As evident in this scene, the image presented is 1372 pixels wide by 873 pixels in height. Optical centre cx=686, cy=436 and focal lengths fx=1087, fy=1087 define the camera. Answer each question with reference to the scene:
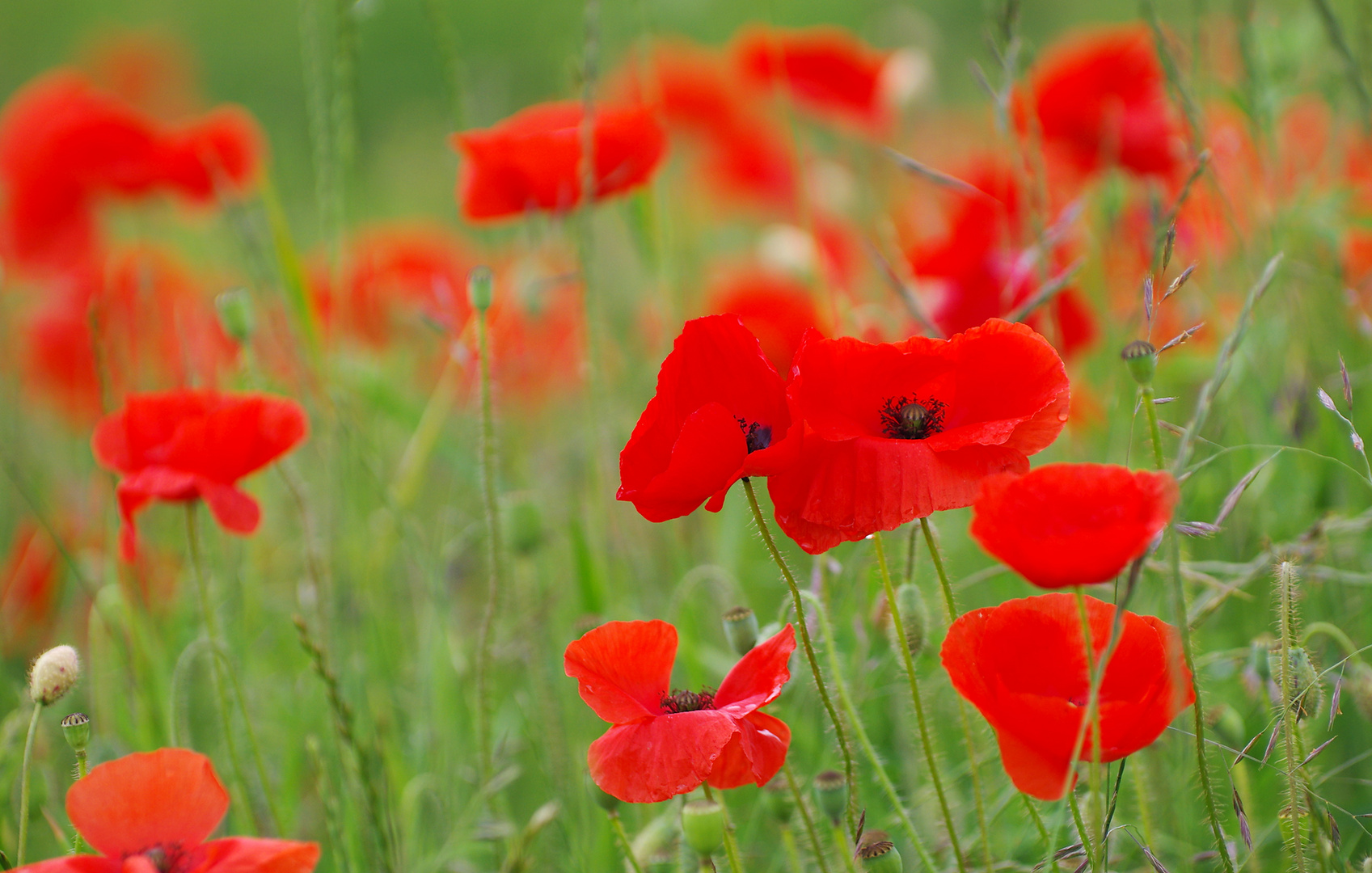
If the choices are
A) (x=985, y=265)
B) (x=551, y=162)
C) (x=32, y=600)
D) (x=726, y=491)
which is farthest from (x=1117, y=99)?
(x=32, y=600)

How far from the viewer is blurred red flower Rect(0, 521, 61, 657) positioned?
4.07 feet

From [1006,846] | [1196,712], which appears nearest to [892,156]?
[1196,712]

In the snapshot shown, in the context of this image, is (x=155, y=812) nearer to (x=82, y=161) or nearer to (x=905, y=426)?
(x=905, y=426)

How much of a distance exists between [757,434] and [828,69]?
4.00 feet

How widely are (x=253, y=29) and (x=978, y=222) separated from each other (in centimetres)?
592

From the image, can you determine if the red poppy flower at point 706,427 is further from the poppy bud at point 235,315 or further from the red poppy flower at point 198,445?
the poppy bud at point 235,315

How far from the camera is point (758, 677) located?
0.54 meters

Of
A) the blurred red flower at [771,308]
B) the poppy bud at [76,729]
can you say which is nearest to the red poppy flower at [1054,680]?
the poppy bud at [76,729]

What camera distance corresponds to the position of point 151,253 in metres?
2.05

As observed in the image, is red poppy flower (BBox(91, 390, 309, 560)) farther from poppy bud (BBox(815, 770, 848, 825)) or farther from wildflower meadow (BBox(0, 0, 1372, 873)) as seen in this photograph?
poppy bud (BBox(815, 770, 848, 825))

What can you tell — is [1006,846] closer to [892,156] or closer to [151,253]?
[892,156]

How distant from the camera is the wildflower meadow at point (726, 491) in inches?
20.5

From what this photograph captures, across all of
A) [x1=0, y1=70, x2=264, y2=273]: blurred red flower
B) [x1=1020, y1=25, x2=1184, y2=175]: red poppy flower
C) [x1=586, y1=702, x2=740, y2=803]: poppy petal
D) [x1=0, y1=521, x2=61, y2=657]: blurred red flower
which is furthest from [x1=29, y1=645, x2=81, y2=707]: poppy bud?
[x1=1020, y1=25, x2=1184, y2=175]: red poppy flower

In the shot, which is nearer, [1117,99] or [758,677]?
[758,677]
